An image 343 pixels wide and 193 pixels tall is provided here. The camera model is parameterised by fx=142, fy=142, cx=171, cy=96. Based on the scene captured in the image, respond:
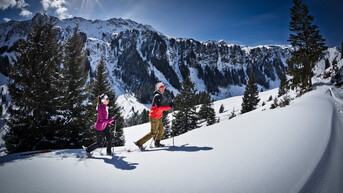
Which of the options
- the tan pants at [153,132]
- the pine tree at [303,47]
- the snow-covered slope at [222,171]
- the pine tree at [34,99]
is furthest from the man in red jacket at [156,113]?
the pine tree at [303,47]

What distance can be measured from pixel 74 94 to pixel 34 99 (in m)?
3.29

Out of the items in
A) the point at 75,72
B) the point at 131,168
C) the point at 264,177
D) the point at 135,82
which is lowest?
the point at 131,168

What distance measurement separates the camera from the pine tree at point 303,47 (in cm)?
1675

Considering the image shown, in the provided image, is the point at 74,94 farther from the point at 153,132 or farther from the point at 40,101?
the point at 153,132

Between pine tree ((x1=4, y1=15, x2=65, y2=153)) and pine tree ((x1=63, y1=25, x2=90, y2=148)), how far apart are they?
2.65ft

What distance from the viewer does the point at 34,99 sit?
8.83 meters

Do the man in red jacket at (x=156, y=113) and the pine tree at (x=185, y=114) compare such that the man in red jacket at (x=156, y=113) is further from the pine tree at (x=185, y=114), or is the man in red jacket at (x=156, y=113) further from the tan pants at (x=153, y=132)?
the pine tree at (x=185, y=114)

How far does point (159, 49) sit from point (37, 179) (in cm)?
19964

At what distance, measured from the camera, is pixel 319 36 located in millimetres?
17344

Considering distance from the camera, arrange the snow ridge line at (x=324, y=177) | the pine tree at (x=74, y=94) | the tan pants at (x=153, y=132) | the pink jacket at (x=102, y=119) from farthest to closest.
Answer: the pine tree at (x=74, y=94) < the tan pants at (x=153, y=132) < the pink jacket at (x=102, y=119) < the snow ridge line at (x=324, y=177)

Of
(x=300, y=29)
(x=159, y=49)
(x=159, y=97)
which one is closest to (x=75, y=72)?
(x=159, y=97)

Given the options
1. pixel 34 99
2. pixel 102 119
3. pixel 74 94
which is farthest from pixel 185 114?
pixel 102 119

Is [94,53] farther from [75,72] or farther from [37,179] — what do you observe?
[37,179]

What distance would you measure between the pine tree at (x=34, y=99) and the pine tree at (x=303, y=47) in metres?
24.0
